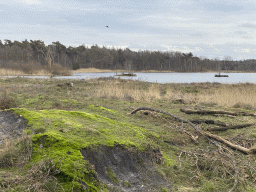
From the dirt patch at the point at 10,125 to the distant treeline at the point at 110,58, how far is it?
176 ft

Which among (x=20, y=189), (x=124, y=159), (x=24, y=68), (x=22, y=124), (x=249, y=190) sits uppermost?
(x=24, y=68)

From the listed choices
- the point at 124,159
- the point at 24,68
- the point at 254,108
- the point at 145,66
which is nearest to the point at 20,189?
the point at 124,159

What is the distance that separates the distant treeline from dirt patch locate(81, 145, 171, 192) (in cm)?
5493

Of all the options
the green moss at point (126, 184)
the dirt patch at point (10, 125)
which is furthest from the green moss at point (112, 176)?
the dirt patch at point (10, 125)

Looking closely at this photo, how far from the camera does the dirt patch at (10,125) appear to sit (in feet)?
11.5

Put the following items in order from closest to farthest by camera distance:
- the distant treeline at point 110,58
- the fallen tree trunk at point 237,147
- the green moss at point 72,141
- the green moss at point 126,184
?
the green moss at point 72,141 < the green moss at point 126,184 < the fallen tree trunk at point 237,147 < the distant treeline at point 110,58

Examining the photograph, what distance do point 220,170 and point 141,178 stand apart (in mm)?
1661

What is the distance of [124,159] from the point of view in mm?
3541

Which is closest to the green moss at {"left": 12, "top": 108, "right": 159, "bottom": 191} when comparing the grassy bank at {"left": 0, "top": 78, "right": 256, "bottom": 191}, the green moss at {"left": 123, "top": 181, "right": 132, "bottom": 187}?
the grassy bank at {"left": 0, "top": 78, "right": 256, "bottom": 191}

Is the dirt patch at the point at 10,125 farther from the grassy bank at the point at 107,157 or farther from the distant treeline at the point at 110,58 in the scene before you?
the distant treeline at the point at 110,58

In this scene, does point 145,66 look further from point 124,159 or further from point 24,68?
point 124,159

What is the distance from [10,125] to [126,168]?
7.78 ft

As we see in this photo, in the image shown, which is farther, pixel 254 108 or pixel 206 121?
pixel 254 108

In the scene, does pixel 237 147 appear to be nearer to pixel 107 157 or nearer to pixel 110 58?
pixel 107 157
